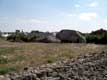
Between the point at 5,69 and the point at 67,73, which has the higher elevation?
the point at 5,69

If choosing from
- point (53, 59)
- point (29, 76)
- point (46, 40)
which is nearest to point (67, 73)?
point (29, 76)

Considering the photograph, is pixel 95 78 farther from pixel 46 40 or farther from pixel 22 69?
pixel 46 40

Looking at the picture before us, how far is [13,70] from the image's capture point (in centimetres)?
1221

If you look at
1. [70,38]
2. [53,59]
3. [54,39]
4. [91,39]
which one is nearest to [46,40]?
[54,39]

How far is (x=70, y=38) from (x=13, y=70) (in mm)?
21944

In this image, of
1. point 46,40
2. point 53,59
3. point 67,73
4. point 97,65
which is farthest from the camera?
point 46,40

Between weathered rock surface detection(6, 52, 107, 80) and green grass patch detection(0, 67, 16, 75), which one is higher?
green grass patch detection(0, 67, 16, 75)

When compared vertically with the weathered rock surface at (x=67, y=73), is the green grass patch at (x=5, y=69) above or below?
above

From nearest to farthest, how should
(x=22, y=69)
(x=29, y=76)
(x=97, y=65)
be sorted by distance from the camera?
1. (x=29, y=76)
2. (x=22, y=69)
3. (x=97, y=65)

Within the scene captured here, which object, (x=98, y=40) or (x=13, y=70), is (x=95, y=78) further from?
(x=98, y=40)

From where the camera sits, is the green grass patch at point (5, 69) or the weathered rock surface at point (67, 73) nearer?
the weathered rock surface at point (67, 73)

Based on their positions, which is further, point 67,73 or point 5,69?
point 5,69

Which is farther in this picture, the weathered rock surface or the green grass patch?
the green grass patch

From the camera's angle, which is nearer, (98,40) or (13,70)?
(13,70)
